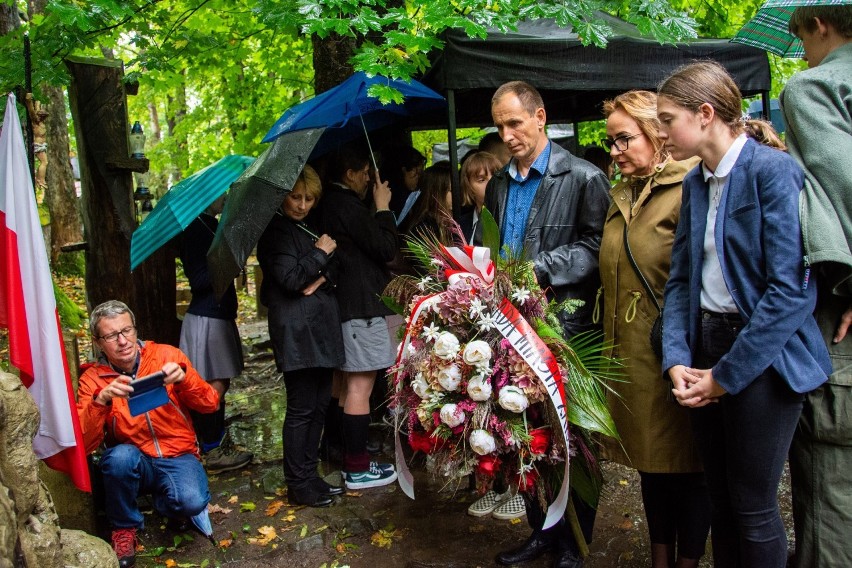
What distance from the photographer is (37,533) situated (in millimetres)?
2406

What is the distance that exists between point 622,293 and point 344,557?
75.3 inches

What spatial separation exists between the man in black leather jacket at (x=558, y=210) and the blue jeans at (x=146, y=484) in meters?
1.69

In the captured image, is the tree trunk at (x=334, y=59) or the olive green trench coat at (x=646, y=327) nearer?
the olive green trench coat at (x=646, y=327)

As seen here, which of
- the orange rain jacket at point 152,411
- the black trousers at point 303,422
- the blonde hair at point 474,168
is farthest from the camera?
the blonde hair at point 474,168

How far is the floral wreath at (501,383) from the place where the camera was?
2.68 metres

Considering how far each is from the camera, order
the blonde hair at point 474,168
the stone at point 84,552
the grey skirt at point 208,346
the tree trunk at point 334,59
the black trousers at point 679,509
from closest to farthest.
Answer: the stone at point 84,552 → the black trousers at point 679,509 → the blonde hair at point 474,168 → the grey skirt at point 208,346 → the tree trunk at point 334,59

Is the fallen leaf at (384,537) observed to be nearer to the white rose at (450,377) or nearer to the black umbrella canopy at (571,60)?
the white rose at (450,377)

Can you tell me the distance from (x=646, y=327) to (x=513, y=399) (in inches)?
24.9

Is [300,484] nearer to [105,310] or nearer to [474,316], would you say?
[105,310]

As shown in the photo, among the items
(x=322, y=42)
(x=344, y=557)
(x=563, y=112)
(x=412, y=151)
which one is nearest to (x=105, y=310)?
(x=344, y=557)

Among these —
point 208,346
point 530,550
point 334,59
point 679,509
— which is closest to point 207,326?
point 208,346

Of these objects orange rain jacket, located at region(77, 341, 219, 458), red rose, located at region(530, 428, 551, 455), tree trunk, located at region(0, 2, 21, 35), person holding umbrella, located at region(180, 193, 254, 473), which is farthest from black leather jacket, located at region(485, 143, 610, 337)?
tree trunk, located at region(0, 2, 21, 35)

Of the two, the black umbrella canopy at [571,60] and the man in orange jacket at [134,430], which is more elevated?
the black umbrella canopy at [571,60]

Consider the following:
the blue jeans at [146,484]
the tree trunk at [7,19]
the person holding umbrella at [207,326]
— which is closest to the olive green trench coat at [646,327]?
the blue jeans at [146,484]
